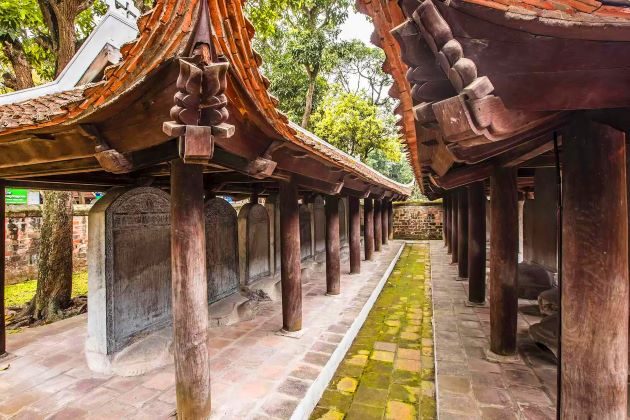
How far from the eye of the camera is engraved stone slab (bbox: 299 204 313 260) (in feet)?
31.2

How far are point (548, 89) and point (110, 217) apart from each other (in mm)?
4390

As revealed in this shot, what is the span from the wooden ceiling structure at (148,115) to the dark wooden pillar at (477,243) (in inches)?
152

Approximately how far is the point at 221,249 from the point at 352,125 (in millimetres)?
13675

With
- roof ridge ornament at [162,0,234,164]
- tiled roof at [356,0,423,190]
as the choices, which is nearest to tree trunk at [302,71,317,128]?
tiled roof at [356,0,423,190]

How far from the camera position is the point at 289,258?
16.2 ft

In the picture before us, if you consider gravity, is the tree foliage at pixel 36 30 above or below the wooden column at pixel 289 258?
above

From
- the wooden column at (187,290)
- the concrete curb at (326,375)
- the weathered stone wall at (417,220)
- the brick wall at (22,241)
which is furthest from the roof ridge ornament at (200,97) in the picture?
the weathered stone wall at (417,220)

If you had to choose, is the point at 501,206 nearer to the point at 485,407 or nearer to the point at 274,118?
the point at 485,407

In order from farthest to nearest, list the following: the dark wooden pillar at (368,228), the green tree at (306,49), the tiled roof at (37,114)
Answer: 1. the green tree at (306,49)
2. the dark wooden pillar at (368,228)
3. the tiled roof at (37,114)

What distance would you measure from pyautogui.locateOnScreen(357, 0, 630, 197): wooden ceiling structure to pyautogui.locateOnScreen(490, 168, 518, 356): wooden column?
2.59 meters

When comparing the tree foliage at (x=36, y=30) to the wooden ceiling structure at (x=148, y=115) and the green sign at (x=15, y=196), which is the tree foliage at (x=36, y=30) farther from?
the green sign at (x=15, y=196)

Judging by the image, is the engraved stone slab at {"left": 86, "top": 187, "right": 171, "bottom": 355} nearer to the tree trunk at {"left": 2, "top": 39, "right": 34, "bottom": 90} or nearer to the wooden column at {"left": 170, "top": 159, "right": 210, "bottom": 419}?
the wooden column at {"left": 170, "top": 159, "right": 210, "bottom": 419}

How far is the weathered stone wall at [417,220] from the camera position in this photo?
20266mm

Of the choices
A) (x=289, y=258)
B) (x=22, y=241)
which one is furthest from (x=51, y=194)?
(x=289, y=258)
